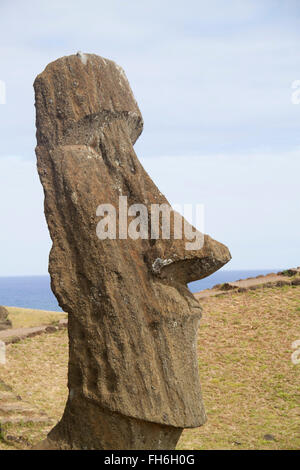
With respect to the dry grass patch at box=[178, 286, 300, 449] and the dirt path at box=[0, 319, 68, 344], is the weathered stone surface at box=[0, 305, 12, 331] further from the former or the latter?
the dry grass patch at box=[178, 286, 300, 449]

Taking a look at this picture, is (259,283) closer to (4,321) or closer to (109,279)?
(4,321)

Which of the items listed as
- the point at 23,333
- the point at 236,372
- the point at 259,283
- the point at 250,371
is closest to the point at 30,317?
the point at 23,333

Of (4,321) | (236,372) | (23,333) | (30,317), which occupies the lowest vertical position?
(30,317)

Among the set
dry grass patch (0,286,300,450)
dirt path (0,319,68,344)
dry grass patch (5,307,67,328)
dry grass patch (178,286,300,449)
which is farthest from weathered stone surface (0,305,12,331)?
dry grass patch (178,286,300,449)

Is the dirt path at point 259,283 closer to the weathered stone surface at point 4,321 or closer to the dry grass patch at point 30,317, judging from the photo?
the dry grass patch at point 30,317

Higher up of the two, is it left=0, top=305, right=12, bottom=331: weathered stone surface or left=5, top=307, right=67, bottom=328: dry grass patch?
left=0, top=305, right=12, bottom=331: weathered stone surface

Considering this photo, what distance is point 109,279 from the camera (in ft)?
17.5

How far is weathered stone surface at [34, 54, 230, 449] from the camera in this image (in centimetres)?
530

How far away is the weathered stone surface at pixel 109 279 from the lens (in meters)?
5.30

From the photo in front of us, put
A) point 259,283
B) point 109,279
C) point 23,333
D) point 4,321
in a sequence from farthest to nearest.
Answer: point 4,321 → point 259,283 → point 23,333 → point 109,279

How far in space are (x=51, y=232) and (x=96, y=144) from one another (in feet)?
3.23

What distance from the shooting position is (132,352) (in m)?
5.29

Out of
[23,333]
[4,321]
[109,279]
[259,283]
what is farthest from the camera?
[4,321]
